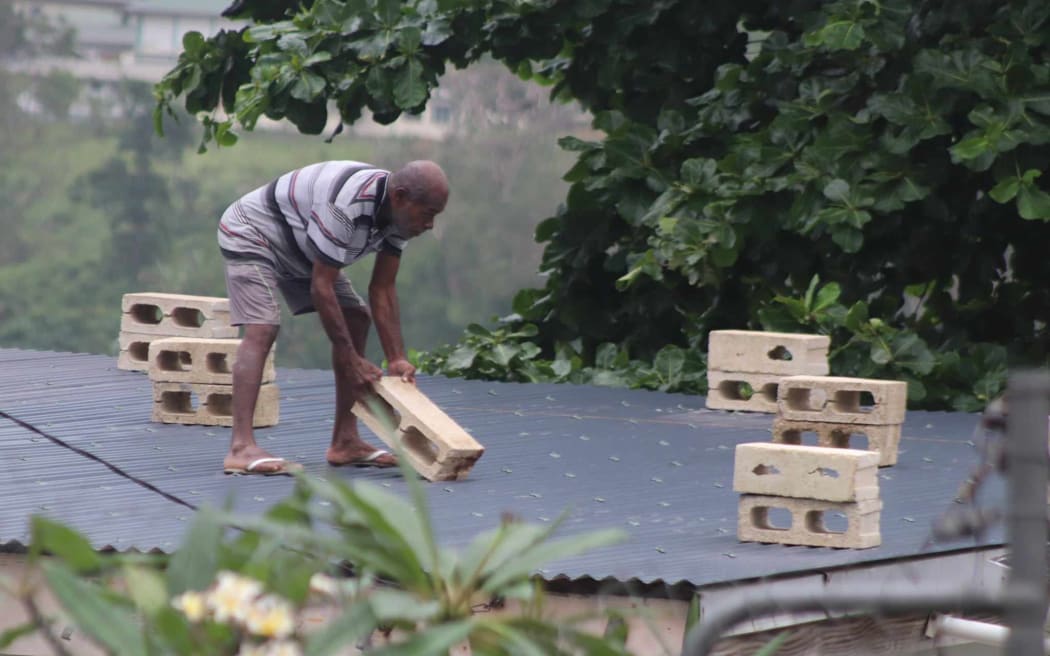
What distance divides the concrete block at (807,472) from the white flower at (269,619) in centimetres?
309

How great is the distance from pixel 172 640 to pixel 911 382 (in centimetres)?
685

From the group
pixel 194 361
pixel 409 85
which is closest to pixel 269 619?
pixel 194 361

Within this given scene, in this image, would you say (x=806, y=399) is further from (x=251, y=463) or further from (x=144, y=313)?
(x=144, y=313)

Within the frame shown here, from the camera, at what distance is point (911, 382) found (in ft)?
28.8

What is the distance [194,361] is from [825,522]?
2955 mm

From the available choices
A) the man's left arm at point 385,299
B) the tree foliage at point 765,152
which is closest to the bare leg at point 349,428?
the man's left arm at point 385,299

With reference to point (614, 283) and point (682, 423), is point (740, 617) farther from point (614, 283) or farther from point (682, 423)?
point (614, 283)

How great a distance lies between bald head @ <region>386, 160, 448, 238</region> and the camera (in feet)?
19.1

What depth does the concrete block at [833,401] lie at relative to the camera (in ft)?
21.8

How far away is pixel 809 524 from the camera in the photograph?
5.33 meters

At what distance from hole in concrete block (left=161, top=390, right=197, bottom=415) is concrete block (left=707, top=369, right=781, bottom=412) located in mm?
2411

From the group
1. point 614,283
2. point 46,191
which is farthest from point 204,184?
point 614,283

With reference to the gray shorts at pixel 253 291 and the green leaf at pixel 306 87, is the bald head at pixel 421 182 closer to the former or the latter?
the gray shorts at pixel 253 291

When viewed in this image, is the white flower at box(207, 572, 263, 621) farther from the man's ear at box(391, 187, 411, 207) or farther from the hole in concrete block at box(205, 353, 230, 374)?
the hole in concrete block at box(205, 353, 230, 374)
